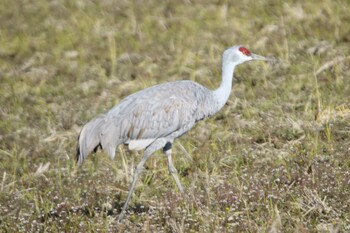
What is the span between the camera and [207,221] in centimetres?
628

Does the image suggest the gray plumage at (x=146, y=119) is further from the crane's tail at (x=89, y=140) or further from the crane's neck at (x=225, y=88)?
the crane's neck at (x=225, y=88)

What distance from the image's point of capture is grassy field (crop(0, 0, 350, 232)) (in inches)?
267

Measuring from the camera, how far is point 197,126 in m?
9.16

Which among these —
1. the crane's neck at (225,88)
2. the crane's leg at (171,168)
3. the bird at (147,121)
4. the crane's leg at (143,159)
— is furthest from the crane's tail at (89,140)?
the crane's neck at (225,88)

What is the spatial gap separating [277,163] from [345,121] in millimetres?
1146

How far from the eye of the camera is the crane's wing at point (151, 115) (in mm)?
7195

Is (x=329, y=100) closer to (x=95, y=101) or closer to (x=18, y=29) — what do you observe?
(x=95, y=101)

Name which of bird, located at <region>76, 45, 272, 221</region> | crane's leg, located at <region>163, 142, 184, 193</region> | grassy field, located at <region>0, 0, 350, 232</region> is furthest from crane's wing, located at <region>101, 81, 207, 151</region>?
grassy field, located at <region>0, 0, 350, 232</region>

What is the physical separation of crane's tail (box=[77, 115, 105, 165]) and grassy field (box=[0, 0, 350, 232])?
424 mm

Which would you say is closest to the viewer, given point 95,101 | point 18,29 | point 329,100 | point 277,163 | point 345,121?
point 277,163

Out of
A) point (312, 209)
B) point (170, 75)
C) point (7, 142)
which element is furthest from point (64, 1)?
point (312, 209)

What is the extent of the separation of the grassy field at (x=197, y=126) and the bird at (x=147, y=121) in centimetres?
42

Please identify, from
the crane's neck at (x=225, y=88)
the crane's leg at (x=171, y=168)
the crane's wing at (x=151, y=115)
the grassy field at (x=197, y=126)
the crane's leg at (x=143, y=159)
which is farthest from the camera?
the crane's neck at (x=225, y=88)

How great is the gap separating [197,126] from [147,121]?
1.95 meters
